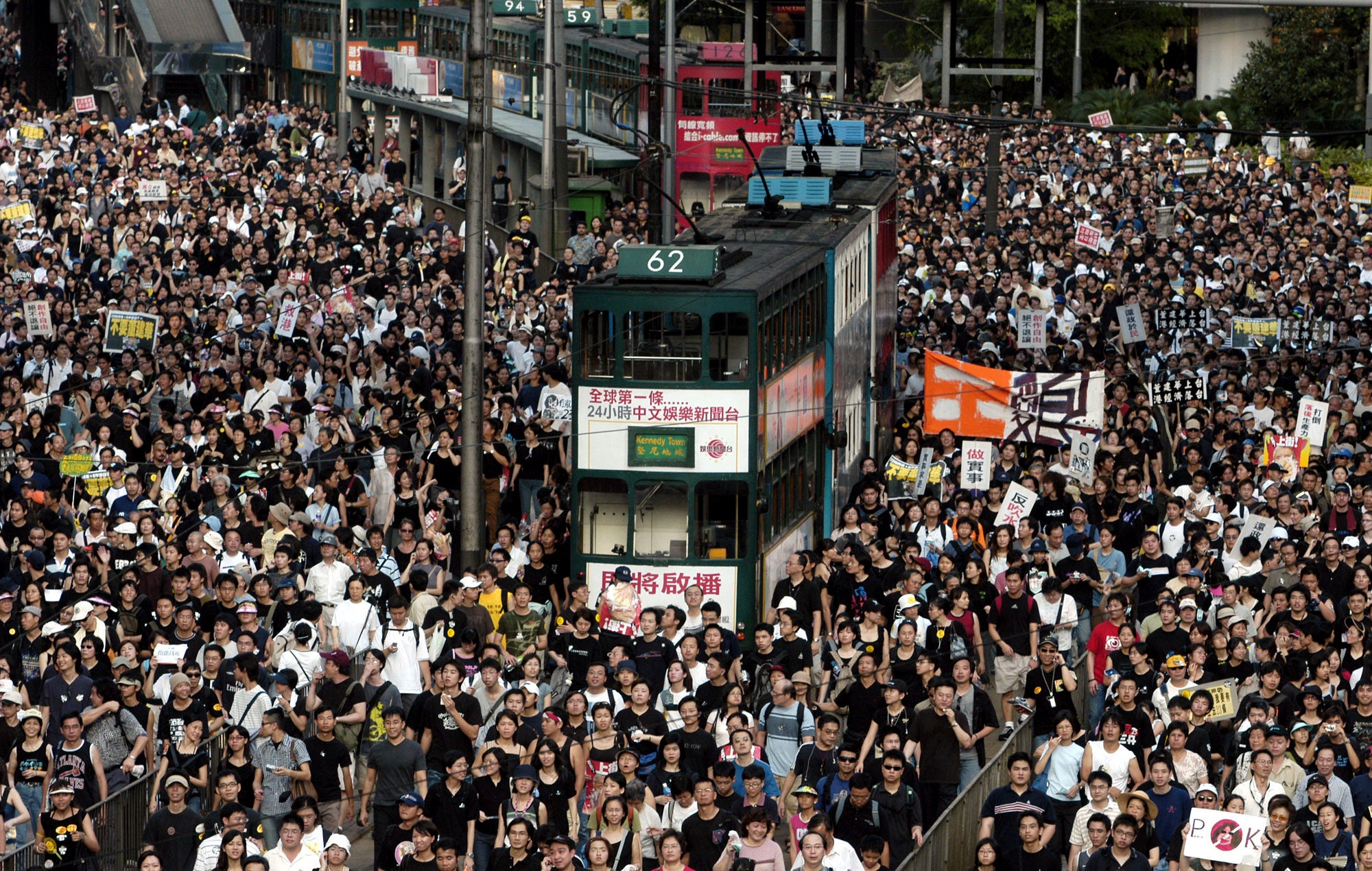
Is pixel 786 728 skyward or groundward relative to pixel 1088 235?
groundward

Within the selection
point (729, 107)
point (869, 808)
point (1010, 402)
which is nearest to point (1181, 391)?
point (1010, 402)

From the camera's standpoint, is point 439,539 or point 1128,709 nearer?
point 1128,709

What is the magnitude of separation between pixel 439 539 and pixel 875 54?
6501cm

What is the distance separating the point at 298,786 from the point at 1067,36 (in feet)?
182

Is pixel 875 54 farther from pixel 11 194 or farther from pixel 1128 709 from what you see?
pixel 1128 709

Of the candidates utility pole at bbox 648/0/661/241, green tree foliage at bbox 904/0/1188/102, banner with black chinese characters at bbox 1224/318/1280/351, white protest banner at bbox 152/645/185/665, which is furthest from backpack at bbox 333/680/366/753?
green tree foliage at bbox 904/0/1188/102

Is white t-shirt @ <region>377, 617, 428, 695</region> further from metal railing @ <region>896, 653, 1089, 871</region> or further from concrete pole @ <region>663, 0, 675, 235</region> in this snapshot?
concrete pole @ <region>663, 0, 675, 235</region>

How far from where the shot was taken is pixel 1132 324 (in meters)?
26.0

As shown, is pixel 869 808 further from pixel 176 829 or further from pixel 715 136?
pixel 715 136

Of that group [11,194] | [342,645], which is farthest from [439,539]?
[11,194]

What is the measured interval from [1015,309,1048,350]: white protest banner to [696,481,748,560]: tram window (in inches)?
331

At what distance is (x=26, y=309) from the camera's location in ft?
87.5

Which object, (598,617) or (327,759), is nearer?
(327,759)

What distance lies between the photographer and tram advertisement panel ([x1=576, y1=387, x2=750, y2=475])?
18641 mm
